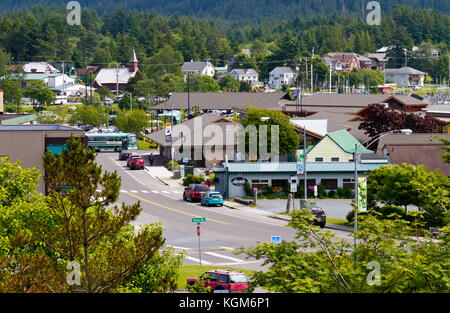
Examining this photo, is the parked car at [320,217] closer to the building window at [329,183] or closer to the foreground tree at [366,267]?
the building window at [329,183]

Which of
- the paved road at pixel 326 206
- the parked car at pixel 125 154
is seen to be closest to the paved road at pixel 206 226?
the paved road at pixel 326 206

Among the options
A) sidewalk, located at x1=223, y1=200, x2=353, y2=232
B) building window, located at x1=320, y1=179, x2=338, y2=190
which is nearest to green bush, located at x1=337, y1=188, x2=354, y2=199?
building window, located at x1=320, y1=179, x2=338, y2=190

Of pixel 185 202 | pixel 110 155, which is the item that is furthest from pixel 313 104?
pixel 185 202

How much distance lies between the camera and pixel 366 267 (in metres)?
20.2

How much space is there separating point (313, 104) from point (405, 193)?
79595mm

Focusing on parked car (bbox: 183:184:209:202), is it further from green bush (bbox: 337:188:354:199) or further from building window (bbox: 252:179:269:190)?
green bush (bbox: 337:188:354:199)

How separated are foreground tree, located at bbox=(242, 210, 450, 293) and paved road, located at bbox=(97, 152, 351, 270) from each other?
13021 millimetres

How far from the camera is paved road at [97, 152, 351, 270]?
40.0 metres

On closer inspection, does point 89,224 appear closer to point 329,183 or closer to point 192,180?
point 329,183

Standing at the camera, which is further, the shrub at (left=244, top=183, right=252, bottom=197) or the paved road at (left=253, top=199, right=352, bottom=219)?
the shrub at (left=244, top=183, right=252, bottom=197)

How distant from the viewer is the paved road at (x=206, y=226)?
131 ft

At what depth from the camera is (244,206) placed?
58.7 m
